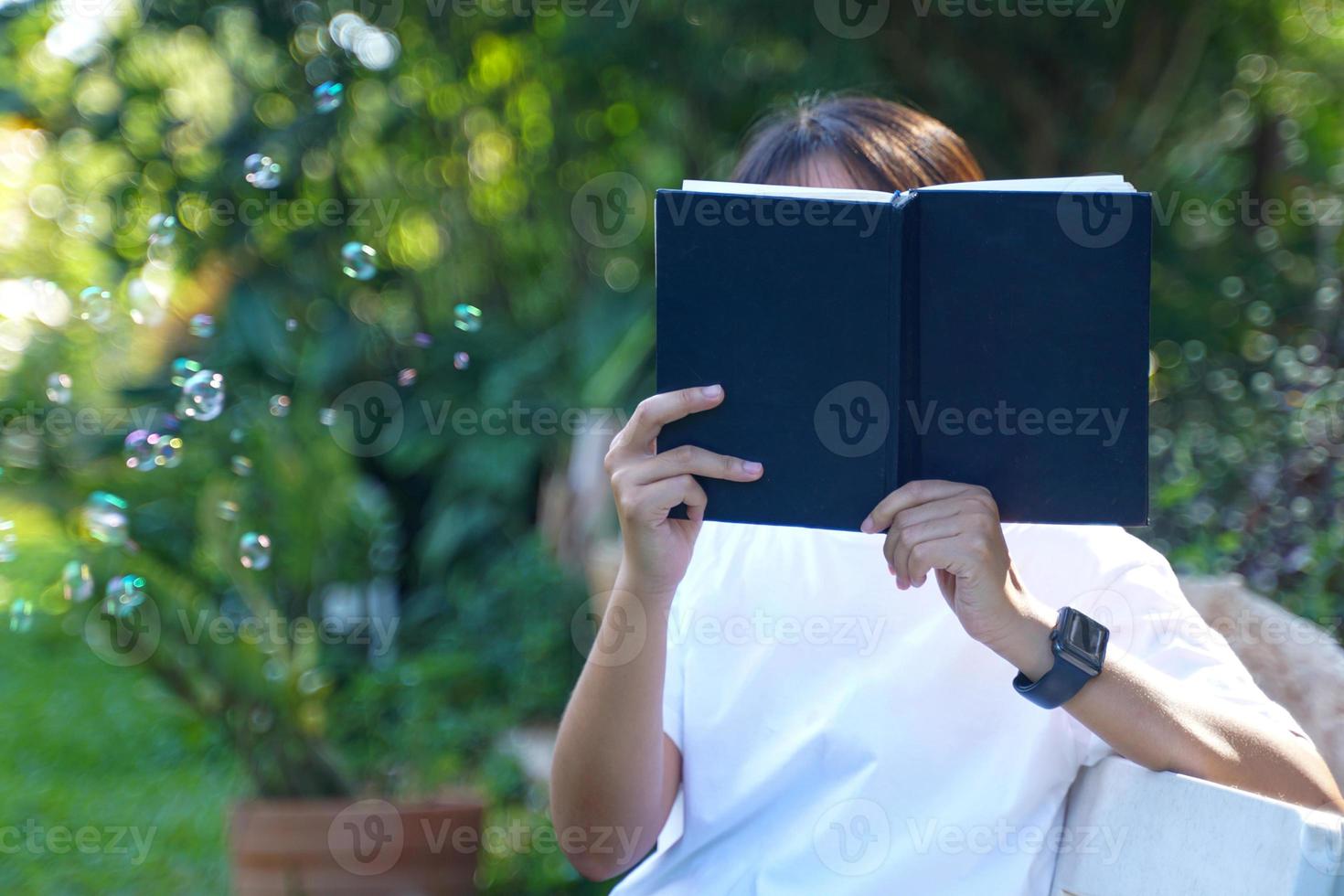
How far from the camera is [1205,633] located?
1.56 meters

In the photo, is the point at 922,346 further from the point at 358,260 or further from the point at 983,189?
the point at 358,260

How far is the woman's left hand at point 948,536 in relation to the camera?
1.31 meters

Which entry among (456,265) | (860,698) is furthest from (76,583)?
(456,265)

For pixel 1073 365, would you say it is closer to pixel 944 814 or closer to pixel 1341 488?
pixel 944 814

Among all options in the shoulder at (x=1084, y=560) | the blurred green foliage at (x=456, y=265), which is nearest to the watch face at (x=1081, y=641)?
the shoulder at (x=1084, y=560)

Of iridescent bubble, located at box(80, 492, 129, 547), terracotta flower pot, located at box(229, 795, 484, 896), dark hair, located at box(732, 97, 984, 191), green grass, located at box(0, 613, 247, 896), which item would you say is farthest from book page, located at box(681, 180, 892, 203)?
green grass, located at box(0, 613, 247, 896)

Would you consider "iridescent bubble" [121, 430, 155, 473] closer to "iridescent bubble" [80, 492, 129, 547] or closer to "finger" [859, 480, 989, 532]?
"iridescent bubble" [80, 492, 129, 547]

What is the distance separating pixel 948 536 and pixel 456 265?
4.80 metres

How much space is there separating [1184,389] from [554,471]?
278 centimetres

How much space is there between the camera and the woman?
141cm

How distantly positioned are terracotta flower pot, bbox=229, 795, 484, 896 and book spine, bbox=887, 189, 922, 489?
2224mm

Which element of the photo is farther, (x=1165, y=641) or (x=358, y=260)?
(x=358, y=260)

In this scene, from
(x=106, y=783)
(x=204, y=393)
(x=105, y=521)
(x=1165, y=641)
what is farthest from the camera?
(x=106, y=783)

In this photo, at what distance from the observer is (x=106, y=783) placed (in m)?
4.96
